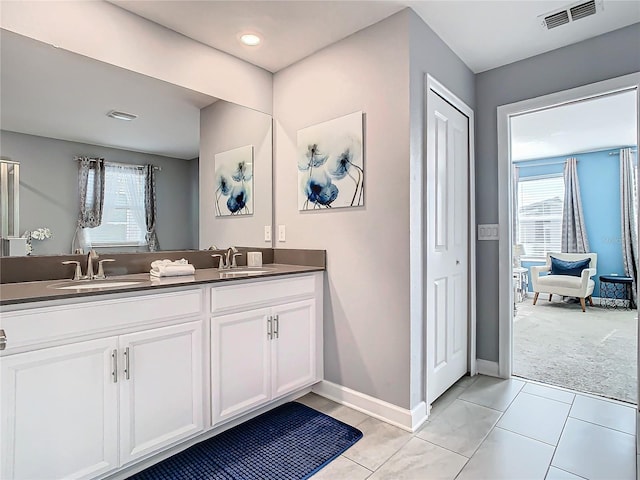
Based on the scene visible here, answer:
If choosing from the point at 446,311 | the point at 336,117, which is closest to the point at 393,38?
the point at 336,117

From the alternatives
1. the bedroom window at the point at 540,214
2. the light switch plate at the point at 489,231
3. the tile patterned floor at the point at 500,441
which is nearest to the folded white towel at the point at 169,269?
the tile patterned floor at the point at 500,441

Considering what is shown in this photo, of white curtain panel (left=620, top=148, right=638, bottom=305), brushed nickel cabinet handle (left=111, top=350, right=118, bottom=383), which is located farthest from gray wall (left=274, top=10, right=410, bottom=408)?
white curtain panel (left=620, top=148, right=638, bottom=305)

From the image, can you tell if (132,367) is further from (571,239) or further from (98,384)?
(571,239)

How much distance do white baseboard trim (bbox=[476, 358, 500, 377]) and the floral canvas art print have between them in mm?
1702

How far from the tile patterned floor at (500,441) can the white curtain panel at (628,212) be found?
446cm

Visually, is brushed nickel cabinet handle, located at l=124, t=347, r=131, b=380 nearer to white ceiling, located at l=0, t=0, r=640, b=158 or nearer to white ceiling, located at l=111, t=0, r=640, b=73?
white ceiling, located at l=0, t=0, r=640, b=158

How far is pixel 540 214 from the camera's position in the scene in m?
6.70

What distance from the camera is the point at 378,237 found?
2184 millimetres

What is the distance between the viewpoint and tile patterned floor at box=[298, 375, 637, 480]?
166cm

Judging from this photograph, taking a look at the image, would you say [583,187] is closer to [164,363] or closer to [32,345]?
[164,363]

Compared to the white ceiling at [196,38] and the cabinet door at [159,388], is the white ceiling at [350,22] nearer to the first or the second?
the white ceiling at [196,38]

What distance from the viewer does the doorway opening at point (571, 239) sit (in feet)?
8.98

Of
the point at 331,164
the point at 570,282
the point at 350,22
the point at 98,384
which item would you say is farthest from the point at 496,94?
the point at 570,282

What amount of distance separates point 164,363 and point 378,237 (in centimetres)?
134
